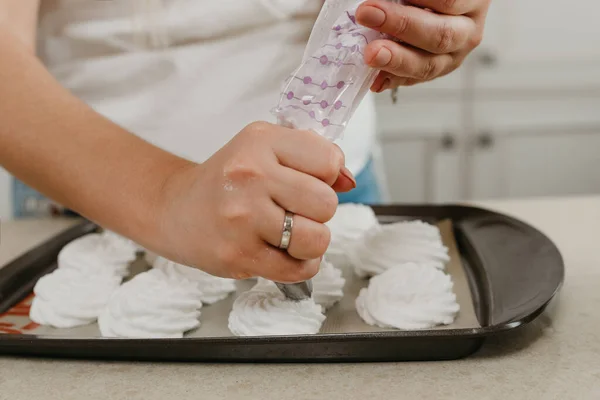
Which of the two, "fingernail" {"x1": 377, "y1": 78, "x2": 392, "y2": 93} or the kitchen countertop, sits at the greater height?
"fingernail" {"x1": 377, "y1": 78, "x2": 392, "y2": 93}

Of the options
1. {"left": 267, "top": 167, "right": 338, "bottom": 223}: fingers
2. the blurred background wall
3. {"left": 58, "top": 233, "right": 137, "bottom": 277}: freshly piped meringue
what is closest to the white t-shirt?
{"left": 58, "top": 233, "right": 137, "bottom": 277}: freshly piped meringue

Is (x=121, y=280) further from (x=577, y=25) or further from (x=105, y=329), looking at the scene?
(x=577, y=25)

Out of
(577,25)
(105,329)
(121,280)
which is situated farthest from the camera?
(577,25)

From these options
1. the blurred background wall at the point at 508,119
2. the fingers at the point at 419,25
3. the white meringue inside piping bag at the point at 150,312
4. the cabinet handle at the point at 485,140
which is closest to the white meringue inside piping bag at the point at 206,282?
the white meringue inside piping bag at the point at 150,312

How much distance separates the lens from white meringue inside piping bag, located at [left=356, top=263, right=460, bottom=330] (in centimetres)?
74

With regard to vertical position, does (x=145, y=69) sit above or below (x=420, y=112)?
above

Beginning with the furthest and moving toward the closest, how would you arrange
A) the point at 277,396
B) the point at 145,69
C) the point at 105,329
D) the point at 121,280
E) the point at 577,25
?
the point at 577,25 < the point at 145,69 < the point at 121,280 < the point at 105,329 < the point at 277,396

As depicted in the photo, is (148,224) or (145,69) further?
(145,69)

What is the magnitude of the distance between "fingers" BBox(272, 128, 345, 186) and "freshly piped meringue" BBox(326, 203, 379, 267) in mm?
362

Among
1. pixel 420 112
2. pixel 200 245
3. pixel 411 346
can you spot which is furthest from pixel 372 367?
pixel 420 112

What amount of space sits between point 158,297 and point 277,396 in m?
0.22

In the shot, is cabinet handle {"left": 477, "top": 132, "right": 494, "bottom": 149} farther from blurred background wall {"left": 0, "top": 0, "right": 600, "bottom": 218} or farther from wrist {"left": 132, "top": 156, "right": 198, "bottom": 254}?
wrist {"left": 132, "top": 156, "right": 198, "bottom": 254}

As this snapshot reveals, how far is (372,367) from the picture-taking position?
2.16 feet

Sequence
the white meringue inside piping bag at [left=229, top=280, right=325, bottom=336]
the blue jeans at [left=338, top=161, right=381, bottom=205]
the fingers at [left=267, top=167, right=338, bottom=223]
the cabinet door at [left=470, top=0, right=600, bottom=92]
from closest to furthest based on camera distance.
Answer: the fingers at [left=267, top=167, right=338, bottom=223] → the white meringue inside piping bag at [left=229, top=280, right=325, bottom=336] → the blue jeans at [left=338, top=161, right=381, bottom=205] → the cabinet door at [left=470, top=0, right=600, bottom=92]
